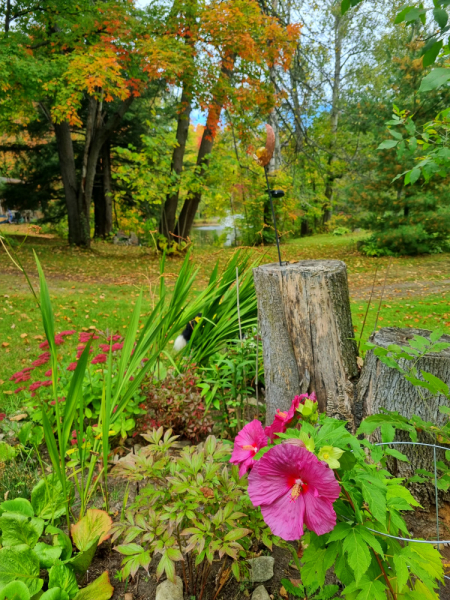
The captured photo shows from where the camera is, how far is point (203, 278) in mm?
8680

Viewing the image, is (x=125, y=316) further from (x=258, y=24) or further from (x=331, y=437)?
(x=258, y=24)

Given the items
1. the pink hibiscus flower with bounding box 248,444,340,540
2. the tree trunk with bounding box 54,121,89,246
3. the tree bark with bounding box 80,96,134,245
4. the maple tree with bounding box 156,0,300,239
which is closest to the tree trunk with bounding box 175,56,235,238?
Result: the maple tree with bounding box 156,0,300,239

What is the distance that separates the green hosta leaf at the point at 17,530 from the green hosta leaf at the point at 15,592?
22 cm

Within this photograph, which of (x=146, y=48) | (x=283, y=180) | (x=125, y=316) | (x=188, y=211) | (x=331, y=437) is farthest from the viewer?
(x=188, y=211)

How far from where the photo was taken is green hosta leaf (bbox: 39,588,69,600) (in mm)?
1084

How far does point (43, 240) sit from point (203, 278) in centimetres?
780

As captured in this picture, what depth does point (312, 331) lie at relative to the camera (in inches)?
70.1

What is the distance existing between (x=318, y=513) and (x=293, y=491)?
0.06 m

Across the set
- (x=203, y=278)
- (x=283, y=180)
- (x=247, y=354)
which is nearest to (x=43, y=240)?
(x=203, y=278)

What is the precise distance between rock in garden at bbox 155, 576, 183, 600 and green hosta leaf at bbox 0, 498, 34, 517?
51 cm

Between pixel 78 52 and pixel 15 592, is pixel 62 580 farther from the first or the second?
pixel 78 52

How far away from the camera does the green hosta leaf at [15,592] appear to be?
1.03 m

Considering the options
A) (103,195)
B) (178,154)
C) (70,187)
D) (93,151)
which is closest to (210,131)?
(178,154)

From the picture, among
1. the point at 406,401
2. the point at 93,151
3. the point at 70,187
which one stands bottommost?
the point at 406,401
